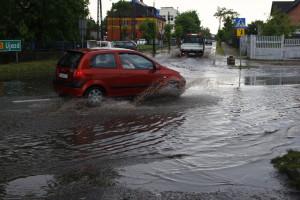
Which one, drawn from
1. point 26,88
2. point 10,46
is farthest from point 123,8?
point 26,88

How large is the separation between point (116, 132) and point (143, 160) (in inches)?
93.7

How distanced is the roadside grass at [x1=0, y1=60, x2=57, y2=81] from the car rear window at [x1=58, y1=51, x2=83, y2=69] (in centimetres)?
933

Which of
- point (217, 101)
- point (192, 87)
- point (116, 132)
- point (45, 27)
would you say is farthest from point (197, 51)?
point (116, 132)

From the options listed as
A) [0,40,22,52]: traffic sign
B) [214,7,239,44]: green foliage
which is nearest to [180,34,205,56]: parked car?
[0,40,22,52]: traffic sign

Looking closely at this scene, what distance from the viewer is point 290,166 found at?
6879 millimetres

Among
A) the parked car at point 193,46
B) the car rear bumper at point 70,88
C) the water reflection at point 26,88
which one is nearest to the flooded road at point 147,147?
the car rear bumper at point 70,88

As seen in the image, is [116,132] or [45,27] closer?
[116,132]

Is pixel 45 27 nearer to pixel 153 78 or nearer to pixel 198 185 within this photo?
pixel 153 78

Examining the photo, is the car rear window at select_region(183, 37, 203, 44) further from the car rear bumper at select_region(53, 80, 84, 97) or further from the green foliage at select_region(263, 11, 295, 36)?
the car rear bumper at select_region(53, 80, 84, 97)

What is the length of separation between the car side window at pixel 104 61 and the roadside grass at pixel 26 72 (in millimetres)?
10157

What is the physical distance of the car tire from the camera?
13.4 metres

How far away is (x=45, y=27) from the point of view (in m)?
36.6

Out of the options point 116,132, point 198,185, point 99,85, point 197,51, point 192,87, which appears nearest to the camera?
point 198,185

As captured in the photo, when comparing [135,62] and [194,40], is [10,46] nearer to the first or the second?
[135,62]
